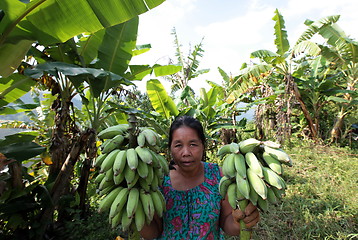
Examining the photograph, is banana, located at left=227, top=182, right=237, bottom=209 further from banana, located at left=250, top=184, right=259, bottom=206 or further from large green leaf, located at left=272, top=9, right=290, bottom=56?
large green leaf, located at left=272, top=9, right=290, bottom=56

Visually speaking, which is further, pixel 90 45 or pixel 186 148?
pixel 90 45

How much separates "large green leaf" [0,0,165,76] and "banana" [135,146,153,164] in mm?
1467

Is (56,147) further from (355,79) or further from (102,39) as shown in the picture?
(355,79)

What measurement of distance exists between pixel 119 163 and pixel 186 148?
1.71 feet

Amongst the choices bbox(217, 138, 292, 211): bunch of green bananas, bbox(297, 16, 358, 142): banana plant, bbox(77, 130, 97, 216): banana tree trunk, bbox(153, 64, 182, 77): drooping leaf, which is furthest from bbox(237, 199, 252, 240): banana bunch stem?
bbox(297, 16, 358, 142): banana plant

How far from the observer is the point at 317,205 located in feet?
11.2

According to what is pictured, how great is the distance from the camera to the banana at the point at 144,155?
1.00 metres

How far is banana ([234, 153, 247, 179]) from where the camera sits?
38.1 inches

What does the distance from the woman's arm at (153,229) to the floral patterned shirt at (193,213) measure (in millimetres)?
39

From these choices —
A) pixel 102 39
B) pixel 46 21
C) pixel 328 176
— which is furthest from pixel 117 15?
pixel 328 176

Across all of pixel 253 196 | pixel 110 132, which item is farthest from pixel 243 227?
pixel 110 132

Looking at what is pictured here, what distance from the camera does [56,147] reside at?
250cm

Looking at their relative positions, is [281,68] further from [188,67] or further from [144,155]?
[144,155]

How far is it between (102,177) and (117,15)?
1517mm
